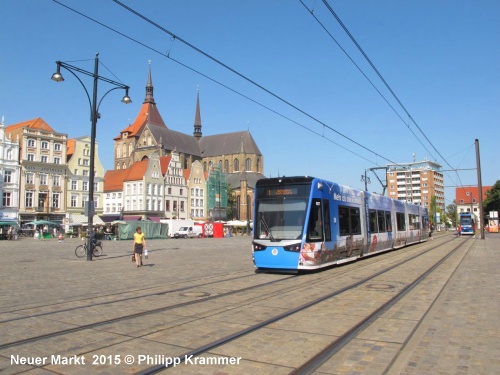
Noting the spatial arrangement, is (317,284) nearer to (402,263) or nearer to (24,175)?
(402,263)

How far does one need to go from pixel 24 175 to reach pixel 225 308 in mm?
57963

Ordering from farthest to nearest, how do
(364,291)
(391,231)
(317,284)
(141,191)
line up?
1. (141,191)
2. (391,231)
3. (317,284)
4. (364,291)

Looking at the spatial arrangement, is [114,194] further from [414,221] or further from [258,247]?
Result: [258,247]

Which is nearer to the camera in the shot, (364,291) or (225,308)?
(225,308)

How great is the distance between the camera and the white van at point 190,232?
185 feet

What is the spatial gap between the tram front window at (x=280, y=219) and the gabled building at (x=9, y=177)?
168 ft

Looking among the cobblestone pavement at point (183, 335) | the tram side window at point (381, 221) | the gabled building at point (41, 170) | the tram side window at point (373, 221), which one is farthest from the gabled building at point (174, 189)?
the cobblestone pavement at point (183, 335)

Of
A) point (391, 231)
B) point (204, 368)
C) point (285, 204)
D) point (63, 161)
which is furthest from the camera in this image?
point (63, 161)

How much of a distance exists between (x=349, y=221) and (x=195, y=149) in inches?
3797

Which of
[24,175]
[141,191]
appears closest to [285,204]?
[24,175]

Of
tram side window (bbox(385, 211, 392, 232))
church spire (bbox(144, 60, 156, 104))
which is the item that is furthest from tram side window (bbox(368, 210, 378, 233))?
church spire (bbox(144, 60, 156, 104))

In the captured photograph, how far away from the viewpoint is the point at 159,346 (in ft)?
17.6

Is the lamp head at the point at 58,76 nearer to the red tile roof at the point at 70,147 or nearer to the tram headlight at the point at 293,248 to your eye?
the tram headlight at the point at 293,248

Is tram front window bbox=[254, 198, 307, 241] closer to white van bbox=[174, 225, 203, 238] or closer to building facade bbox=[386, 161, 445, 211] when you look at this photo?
white van bbox=[174, 225, 203, 238]
